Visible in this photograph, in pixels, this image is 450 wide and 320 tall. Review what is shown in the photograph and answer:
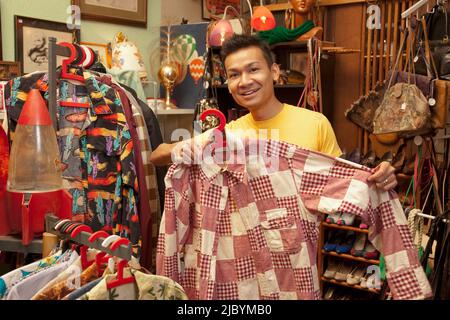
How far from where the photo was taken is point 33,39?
2.51m

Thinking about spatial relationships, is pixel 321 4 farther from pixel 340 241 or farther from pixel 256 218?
pixel 256 218

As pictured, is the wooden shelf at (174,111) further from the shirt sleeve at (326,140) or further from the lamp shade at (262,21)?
the shirt sleeve at (326,140)

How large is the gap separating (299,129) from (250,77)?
277 millimetres

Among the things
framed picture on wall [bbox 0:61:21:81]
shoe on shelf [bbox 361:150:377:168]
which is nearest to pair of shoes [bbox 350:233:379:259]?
shoe on shelf [bbox 361:150:377:168]

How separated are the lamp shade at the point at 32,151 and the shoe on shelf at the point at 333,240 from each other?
6.99 feet

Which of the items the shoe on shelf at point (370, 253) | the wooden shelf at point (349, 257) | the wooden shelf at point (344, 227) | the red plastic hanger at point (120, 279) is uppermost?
the red plastic hanger at point (120, 279)

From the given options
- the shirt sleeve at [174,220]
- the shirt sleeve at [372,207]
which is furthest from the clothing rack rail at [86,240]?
the shirt sleeve at [372,207]

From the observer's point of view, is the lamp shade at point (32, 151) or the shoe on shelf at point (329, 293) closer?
the lamp shade at point (32, 151)

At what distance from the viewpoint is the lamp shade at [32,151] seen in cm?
122

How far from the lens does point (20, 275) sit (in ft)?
3.61
